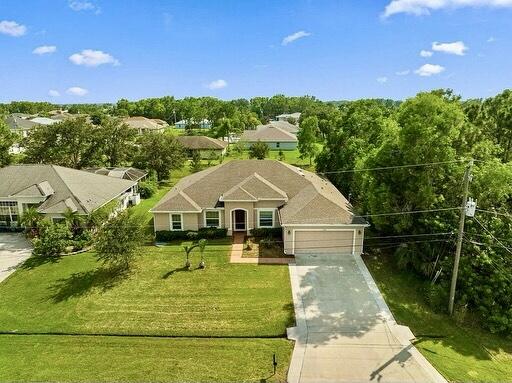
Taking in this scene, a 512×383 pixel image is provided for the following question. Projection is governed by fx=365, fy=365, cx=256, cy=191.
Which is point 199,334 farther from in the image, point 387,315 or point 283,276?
point 387,315

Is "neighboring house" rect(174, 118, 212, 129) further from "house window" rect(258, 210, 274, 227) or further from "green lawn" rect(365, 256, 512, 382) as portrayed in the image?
"green lawn" rect(365, 256, 512, 382)

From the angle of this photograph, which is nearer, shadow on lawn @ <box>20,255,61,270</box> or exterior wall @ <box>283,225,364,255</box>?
shadow on lawn @ <box>20,255,61,270</box>

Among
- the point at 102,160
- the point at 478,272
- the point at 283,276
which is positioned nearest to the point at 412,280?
the point at 478,272

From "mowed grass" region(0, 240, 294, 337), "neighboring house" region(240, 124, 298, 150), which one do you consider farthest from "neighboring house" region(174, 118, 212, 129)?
"mowed grass" region(0, 240, 294, 337)

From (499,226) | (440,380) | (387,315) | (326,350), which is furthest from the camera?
(499,226)

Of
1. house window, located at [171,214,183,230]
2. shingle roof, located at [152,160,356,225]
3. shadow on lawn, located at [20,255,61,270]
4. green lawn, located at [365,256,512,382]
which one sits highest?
shingle roof, located at [152,160,356,225]

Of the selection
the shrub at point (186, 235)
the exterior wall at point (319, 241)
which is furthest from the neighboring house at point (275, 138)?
the exterior wall at point (319, 241)
